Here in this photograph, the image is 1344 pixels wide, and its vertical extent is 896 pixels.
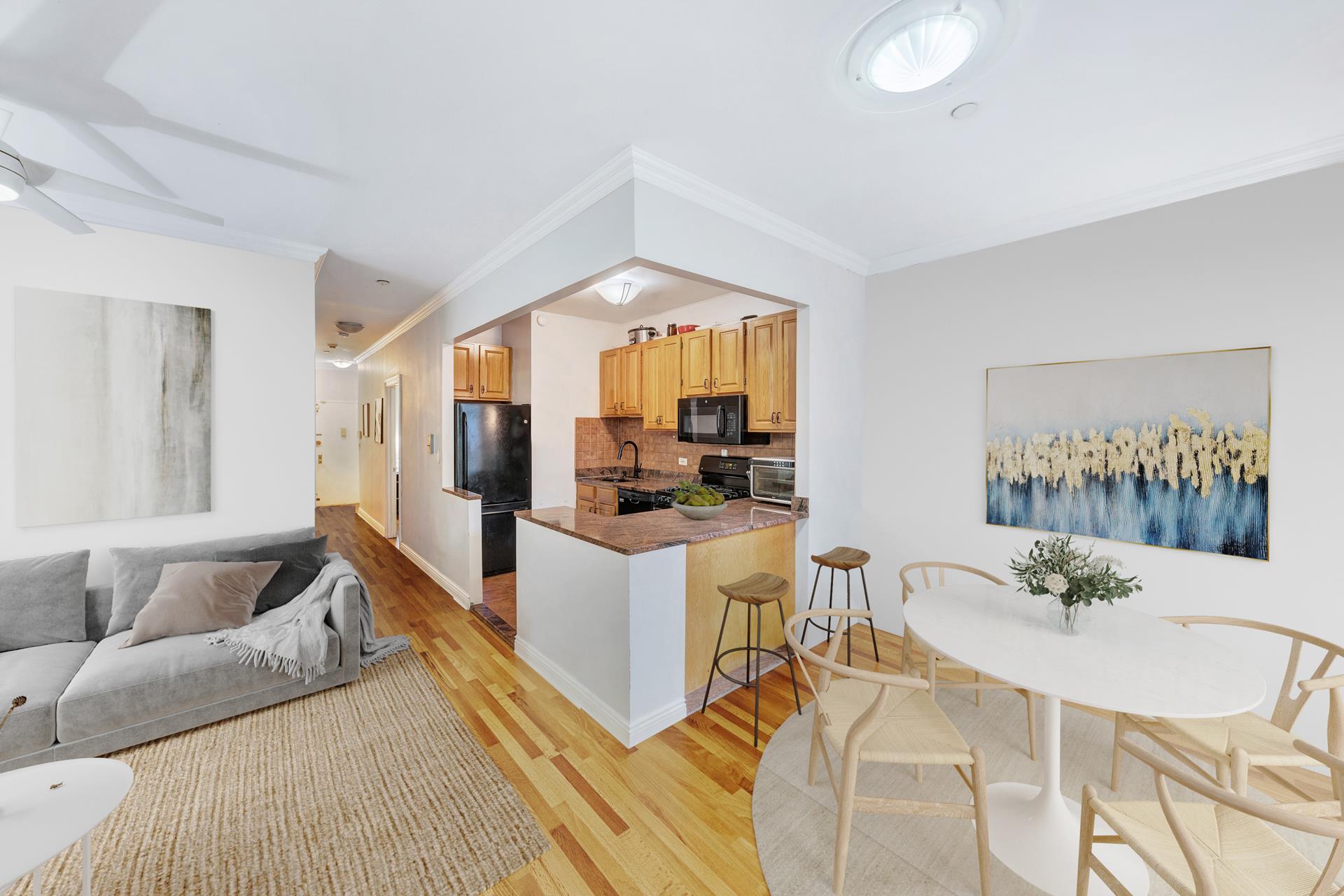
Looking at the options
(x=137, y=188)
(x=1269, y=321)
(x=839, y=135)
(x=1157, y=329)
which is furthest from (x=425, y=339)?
(x=1269, y=321)

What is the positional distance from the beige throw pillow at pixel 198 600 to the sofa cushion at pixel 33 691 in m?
0.21

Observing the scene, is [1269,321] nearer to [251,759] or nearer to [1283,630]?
[1283,630]

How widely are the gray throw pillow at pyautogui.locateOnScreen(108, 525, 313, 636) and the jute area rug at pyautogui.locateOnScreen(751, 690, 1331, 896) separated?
Answer: 317cm

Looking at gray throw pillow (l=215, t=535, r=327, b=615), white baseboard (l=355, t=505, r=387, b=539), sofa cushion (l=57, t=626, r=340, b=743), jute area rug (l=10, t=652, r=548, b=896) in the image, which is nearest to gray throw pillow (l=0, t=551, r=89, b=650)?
sofa cushion (l=57, t=626, r=340, b=743)

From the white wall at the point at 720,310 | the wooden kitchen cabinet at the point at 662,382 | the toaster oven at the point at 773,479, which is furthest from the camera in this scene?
the wooden kitchen cabinet at the point at 662,382

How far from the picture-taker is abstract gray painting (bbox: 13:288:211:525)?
2.46 m

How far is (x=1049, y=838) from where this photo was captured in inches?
66.0

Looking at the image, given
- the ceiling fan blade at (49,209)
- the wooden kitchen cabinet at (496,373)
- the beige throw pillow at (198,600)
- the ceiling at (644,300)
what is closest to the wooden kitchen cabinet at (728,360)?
the ceiling at (644,300)

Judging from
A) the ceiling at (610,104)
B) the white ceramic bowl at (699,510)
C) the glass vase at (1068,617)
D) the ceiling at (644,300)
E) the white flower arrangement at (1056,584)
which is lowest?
the glass vase at (1068,617)

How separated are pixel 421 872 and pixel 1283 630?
313cm

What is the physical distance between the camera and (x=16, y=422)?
95.3 inches

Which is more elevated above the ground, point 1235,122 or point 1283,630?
point 1235,122

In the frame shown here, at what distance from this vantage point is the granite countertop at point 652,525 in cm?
235

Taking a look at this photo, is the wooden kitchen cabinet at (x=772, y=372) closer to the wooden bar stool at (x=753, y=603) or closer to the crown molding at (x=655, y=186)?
the crown molding at (x=655, y=186)
